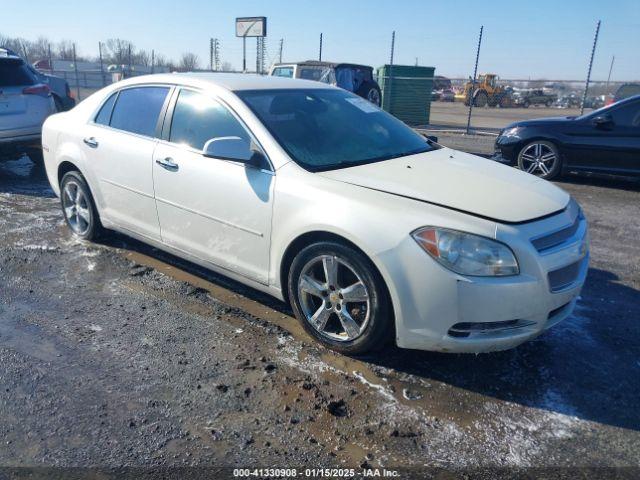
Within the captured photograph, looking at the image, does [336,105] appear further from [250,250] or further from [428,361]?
[428,361]

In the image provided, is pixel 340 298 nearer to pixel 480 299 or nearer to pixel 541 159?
pixel 480 299

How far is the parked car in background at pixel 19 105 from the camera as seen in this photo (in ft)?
25.2

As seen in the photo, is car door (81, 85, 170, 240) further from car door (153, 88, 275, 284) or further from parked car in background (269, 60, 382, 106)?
parked car in background (269, 60, 382, 106)

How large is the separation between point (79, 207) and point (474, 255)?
405cm

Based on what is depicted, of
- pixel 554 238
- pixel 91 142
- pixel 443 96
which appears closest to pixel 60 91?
pixel 91 142

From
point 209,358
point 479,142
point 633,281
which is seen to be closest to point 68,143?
point 209,358

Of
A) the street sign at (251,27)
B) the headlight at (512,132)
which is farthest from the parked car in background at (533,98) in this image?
the headlight at (512,132)

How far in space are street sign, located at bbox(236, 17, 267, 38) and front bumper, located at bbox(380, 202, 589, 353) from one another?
20.1 metres

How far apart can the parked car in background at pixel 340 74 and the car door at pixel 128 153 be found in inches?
434

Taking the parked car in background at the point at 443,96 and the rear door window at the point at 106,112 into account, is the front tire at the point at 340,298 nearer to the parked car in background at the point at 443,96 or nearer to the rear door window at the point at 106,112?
the rear door window at the point at 106,112

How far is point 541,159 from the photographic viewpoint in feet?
27.5

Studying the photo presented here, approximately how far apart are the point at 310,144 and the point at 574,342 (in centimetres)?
222

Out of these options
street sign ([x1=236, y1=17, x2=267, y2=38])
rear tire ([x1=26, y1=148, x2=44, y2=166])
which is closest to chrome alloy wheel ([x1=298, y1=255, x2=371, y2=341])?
rear tire ([x1=26, y1=148, x2=44, y2=166])

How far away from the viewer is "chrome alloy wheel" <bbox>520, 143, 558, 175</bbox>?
830cm
